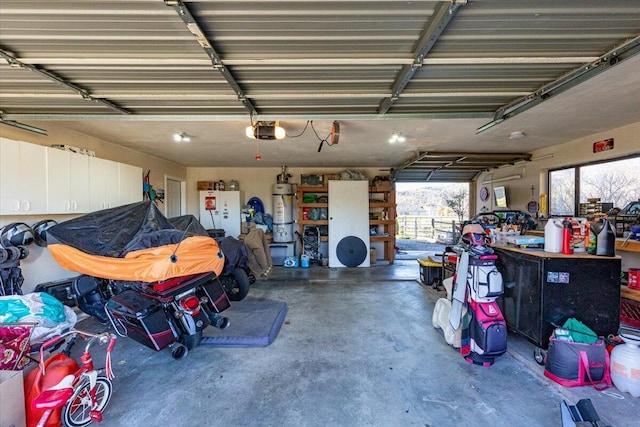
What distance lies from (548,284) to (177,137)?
15.2 ft

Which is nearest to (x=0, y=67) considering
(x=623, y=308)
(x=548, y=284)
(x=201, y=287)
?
(x=201, y=287)

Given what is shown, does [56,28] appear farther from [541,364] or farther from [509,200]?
[509,200]

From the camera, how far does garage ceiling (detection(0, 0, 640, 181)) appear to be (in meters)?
1.55

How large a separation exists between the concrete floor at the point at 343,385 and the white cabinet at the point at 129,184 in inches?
76.1

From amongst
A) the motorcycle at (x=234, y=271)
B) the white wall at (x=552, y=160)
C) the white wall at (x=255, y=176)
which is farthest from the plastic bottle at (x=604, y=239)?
the white wall at (x=255, y=176)

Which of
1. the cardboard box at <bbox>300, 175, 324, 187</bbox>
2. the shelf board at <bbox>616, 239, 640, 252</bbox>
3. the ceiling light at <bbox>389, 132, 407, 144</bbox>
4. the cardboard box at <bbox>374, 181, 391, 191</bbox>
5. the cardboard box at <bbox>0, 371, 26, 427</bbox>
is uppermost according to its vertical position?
the ceiling light at <bbox>389, 132, 407, 144</bbox>

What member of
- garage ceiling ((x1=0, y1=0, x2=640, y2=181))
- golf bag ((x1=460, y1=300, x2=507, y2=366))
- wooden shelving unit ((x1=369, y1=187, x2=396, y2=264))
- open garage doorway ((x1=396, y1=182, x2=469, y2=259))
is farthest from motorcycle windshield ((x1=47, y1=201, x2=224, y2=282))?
open garage doorway ((x1=396, y1=182, x2=469, y2=259))

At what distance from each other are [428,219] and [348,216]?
676 centimetres

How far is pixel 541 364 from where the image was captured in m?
2.37

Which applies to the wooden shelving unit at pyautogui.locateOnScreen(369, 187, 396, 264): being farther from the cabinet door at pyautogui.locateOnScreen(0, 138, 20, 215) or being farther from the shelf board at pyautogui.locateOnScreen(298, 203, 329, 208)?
the cabinet door at pyautogui.locateOnScreen(0, 138, 20, 215)

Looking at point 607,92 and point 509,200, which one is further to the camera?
point 509,200

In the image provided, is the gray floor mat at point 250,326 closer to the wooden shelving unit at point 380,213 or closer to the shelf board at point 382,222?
the wooden shelving unit at point 380,213

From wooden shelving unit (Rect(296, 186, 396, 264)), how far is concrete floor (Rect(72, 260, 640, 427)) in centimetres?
359

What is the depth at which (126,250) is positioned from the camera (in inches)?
93.8
